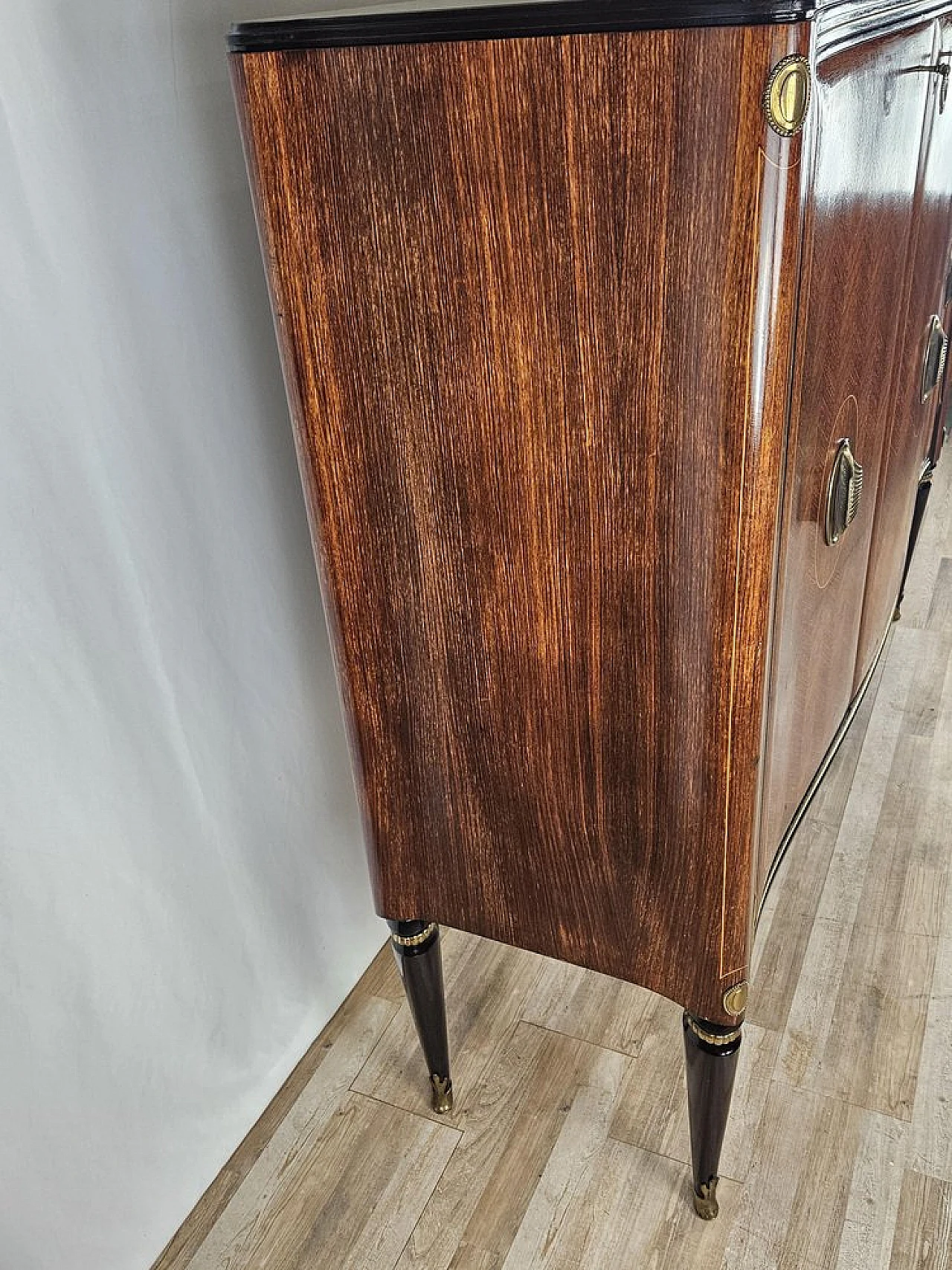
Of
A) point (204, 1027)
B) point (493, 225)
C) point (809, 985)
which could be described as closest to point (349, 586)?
point (493, 225)

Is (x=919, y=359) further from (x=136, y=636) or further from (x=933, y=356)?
(x=136, y=636)

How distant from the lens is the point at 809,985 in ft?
3.51

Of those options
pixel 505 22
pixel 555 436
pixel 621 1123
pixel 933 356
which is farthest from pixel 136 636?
pixel 933 356

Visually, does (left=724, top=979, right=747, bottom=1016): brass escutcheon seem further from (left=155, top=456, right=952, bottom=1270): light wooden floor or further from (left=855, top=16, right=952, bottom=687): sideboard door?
(left=855, top=16, right=952, bottom=687): sideboard door

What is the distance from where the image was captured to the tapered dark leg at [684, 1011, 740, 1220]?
0.77 metres

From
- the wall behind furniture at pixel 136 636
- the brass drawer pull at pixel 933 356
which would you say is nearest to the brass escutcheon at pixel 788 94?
the wall behind furniture at pixel 136 636

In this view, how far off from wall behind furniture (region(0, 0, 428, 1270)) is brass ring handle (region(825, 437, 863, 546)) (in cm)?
42

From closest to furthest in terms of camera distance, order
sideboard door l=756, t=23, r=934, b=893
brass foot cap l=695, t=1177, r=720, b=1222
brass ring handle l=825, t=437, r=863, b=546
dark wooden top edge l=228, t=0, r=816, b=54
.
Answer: dark wooden top edge l=228, t=0, r=816, b=54 → sideboard door l=756, t=23, r=934, b=893 → brass ring handle l=825, t=437, r=863, b=546 → brass foot cap l=695, t=1177, r=720, b=1222

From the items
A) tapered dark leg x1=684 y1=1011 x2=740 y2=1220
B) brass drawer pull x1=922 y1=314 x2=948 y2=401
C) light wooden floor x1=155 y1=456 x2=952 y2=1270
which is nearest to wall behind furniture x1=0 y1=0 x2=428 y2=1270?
light wooden floor x1=155 y1=456 x2=952 y2=1270

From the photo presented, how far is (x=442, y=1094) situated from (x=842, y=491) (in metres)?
0.63

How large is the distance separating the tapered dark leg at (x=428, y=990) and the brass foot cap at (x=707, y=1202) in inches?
9.2

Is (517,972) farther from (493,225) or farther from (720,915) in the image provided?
(493,225)

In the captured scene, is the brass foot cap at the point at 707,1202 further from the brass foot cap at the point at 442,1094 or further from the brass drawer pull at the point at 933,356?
the brass drawer pull at the point at 933,356

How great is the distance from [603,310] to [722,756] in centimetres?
27
